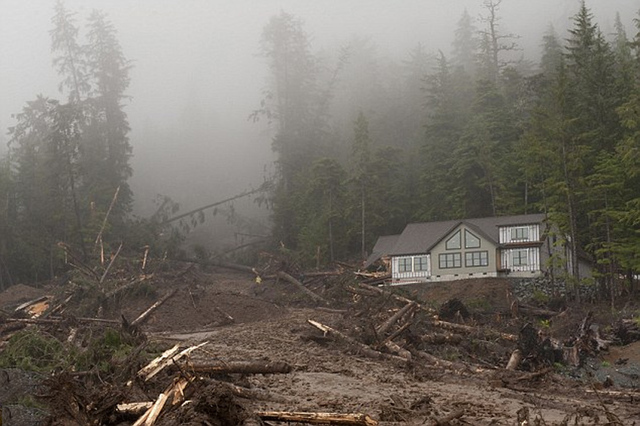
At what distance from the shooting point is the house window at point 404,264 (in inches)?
1783

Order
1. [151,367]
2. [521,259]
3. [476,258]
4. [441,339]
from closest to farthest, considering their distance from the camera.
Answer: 1. [151,367]
2. [441,339]
3. [521,259]
4. [476,258]

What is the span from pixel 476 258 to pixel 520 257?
8.84 feet

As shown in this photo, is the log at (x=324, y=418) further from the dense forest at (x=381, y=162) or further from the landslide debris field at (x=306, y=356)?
the dense forest at (x=381, y=162)

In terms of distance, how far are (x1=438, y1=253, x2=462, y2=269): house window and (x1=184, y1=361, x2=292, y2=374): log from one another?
101ft

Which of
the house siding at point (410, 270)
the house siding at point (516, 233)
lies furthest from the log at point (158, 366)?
the house siding at point (516, 233)

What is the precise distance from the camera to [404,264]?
149 ft

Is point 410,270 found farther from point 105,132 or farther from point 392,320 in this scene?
point 105,132

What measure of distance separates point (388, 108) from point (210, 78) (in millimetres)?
60030

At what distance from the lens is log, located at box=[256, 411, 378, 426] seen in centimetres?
905

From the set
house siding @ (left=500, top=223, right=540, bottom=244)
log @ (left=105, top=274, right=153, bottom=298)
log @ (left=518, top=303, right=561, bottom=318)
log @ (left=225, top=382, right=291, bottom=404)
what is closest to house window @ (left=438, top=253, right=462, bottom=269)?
house siding @ (left=500, top=223, right=540, bottom=244)

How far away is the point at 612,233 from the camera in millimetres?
37469

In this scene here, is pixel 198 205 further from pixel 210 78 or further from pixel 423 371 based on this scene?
pixel 423 371

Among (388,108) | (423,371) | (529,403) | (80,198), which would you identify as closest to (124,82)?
(80,198)

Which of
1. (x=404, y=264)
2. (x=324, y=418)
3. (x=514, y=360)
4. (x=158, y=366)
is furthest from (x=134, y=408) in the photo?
(x=404, y=264)
